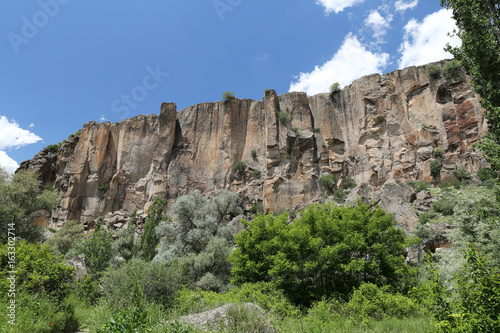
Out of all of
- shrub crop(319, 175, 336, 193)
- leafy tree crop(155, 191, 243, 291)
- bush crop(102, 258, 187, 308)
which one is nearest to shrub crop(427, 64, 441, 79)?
shrub crop(319, 175, 336, 193)

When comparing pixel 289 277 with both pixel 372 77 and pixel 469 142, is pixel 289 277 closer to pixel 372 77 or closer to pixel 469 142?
pixel 469 142

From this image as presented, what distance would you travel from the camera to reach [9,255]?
906 cm

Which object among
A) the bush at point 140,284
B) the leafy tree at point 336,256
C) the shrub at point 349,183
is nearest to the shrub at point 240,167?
the shrub at point 349,183

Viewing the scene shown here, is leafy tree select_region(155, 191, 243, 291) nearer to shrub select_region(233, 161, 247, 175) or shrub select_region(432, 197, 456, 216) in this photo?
shrub select_region(432, 197, 456, 216)

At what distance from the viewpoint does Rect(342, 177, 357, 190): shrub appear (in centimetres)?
4088

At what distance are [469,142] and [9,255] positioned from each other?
44.0 metres

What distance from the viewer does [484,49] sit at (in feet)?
35.2

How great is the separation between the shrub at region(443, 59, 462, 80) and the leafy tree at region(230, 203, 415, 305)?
35431 millimetres

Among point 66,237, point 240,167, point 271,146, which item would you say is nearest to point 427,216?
point 271,146

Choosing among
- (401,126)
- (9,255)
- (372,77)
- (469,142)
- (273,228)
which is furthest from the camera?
(372,77)

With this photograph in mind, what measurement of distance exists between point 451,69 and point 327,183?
22.5 m

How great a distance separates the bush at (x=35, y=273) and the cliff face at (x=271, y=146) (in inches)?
1253

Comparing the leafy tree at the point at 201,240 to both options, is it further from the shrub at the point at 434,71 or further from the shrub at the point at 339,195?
the shrub at the point at 434,71

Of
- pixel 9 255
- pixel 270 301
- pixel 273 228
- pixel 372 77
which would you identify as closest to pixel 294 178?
pixel 372 77
